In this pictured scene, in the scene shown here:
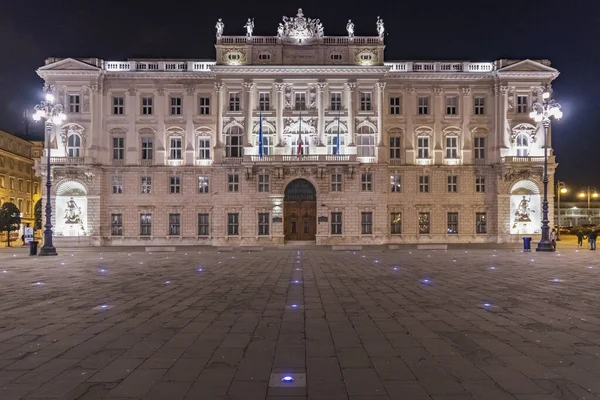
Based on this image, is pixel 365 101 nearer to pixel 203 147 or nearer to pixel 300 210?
pixel 300 210

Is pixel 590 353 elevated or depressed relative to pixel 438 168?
depressed

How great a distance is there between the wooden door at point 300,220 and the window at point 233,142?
718 cm

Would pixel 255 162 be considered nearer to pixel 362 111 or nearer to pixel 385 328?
pixel 362 111

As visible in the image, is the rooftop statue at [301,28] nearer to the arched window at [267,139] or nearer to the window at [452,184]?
the arched window at [267,139]

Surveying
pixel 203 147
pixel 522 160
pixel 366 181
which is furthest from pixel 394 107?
pixel 203 147

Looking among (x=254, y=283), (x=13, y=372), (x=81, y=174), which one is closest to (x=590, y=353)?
(x=13, y=372)

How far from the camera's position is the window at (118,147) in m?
53.0

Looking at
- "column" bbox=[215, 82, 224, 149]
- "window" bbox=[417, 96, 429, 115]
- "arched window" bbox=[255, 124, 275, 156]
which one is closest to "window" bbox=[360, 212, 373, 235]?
"arched window" bbox=[255, 124, 275, 156]

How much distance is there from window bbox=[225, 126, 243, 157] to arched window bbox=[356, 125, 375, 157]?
1168 centimetres

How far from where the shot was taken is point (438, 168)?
174 feet

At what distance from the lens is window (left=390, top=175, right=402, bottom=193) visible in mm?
53031

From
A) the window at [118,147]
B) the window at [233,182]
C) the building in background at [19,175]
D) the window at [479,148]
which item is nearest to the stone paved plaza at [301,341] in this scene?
the window at [233,182]

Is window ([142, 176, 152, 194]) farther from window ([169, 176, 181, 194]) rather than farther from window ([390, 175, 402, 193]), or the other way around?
A: window ([390, 175, 402, 193])

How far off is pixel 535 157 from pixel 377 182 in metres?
15.9
